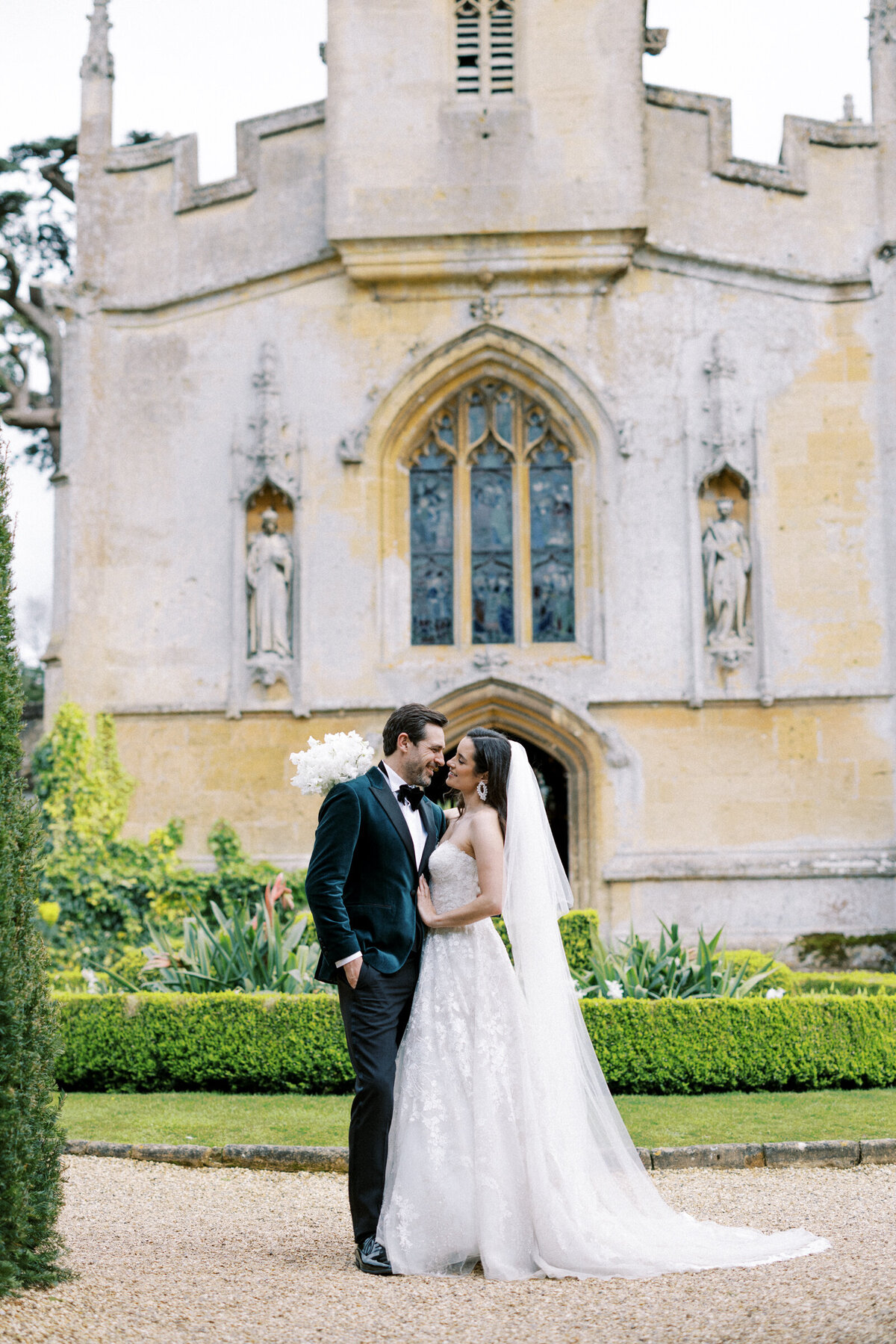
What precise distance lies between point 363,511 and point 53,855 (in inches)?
174

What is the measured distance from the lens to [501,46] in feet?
45.2

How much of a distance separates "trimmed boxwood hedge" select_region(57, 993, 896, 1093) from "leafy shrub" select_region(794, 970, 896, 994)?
1303 millimetres

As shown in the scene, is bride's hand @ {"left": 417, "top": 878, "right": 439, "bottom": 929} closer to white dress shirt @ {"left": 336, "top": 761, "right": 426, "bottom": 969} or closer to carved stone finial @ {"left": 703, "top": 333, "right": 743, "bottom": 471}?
white dress shirt @ {"left": 336, "top": 761, "right": 426, "bottom": 969}

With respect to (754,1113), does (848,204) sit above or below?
above

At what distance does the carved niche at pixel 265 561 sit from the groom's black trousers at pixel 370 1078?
8.75 meters

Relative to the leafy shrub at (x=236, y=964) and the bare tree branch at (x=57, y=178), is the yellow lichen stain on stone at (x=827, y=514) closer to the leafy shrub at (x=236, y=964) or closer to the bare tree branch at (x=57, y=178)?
the leafy shrub at (x=236, y=964)

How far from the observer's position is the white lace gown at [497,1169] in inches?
172

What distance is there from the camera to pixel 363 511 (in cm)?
1359

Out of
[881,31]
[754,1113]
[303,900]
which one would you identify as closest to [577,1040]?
[754,1113]

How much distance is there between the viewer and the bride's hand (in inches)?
187

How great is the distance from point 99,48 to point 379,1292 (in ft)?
45.1

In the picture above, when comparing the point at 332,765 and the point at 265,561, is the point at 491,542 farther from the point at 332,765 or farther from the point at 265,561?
the point at 332,765

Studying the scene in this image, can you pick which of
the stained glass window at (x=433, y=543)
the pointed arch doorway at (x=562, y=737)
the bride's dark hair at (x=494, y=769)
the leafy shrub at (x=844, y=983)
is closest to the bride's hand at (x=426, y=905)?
the bride's dark hair at (x=494, y=769)

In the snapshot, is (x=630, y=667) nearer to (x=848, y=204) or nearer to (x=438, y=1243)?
(x=848, y=204)
